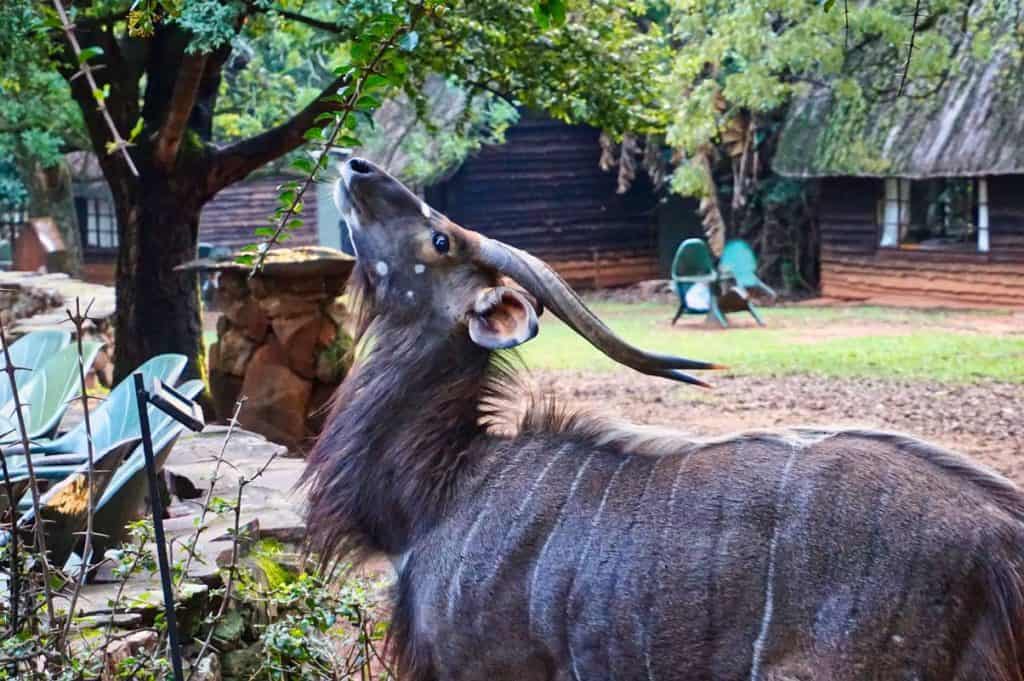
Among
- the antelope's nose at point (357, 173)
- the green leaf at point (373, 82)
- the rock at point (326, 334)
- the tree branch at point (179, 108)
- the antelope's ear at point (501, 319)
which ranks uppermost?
the tree branch at point (179, 108)

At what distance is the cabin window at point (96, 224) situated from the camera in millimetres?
30797

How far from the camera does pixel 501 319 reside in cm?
312

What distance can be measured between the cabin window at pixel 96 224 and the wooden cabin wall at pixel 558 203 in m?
8.58

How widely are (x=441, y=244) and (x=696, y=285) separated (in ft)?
55.4

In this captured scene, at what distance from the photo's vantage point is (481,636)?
2812mm

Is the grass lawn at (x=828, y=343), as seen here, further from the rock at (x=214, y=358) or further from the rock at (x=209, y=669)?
the rock at (x=209, y=669)

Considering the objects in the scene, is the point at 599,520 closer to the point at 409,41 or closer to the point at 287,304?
the point at 409,41

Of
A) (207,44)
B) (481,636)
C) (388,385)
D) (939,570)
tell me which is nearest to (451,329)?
(388,385)

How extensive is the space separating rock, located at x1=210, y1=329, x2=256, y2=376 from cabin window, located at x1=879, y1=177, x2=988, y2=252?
599 inches

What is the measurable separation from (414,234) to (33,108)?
11318 mm

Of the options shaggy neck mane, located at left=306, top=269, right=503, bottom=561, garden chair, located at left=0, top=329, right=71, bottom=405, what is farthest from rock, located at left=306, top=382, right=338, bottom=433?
shaggy neck mane, located at left=306, top=269, right=503, bottom=561

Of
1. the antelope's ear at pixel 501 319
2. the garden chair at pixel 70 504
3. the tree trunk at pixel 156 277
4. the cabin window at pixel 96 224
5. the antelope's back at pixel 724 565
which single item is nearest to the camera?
the antelope's back at pixel 724 565

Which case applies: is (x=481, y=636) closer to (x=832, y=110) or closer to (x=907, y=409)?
(x=907, y=409)

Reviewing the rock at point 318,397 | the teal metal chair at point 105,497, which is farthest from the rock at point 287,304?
the teal metal chair at point 105,497
